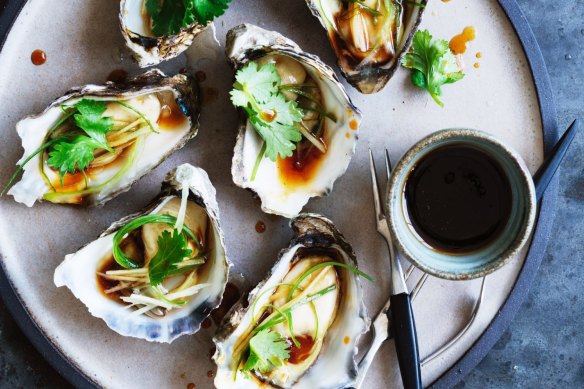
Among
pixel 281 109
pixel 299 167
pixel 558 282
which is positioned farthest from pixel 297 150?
pixel 558 282

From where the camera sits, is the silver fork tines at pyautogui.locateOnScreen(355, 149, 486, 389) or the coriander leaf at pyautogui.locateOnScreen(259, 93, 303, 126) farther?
the silver fork tines at pyautogui.locateOnScreen(355, 149, 486, 389)

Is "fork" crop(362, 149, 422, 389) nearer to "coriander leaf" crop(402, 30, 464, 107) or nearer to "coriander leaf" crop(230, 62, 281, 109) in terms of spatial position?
"coriander leaf" crop(402, 30, 464, 107)

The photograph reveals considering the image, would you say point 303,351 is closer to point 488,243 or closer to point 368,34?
point 488,243

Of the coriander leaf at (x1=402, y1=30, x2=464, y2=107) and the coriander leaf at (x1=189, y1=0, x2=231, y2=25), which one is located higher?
the coriander leaf at (x1=189, y1=0, x2=231, y2=25)

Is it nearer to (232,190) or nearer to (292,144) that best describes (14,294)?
(232,190)

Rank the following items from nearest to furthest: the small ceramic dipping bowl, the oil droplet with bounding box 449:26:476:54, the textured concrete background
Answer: the small ceramic dipping bowl < the oil droplet with bounding box 449:26:476:54 < the textured concrete background

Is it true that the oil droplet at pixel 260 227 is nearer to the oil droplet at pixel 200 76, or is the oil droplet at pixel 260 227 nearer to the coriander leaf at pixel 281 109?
the coriander leaf at pixel 281 109

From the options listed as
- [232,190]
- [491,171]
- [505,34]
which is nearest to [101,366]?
[232,190]

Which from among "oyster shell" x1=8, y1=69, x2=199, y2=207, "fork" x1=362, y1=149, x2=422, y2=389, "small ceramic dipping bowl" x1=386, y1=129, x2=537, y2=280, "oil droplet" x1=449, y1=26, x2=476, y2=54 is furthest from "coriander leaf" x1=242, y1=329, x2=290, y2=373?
"oil droplet" x1=449, y1=26, x2=476, y2=54
